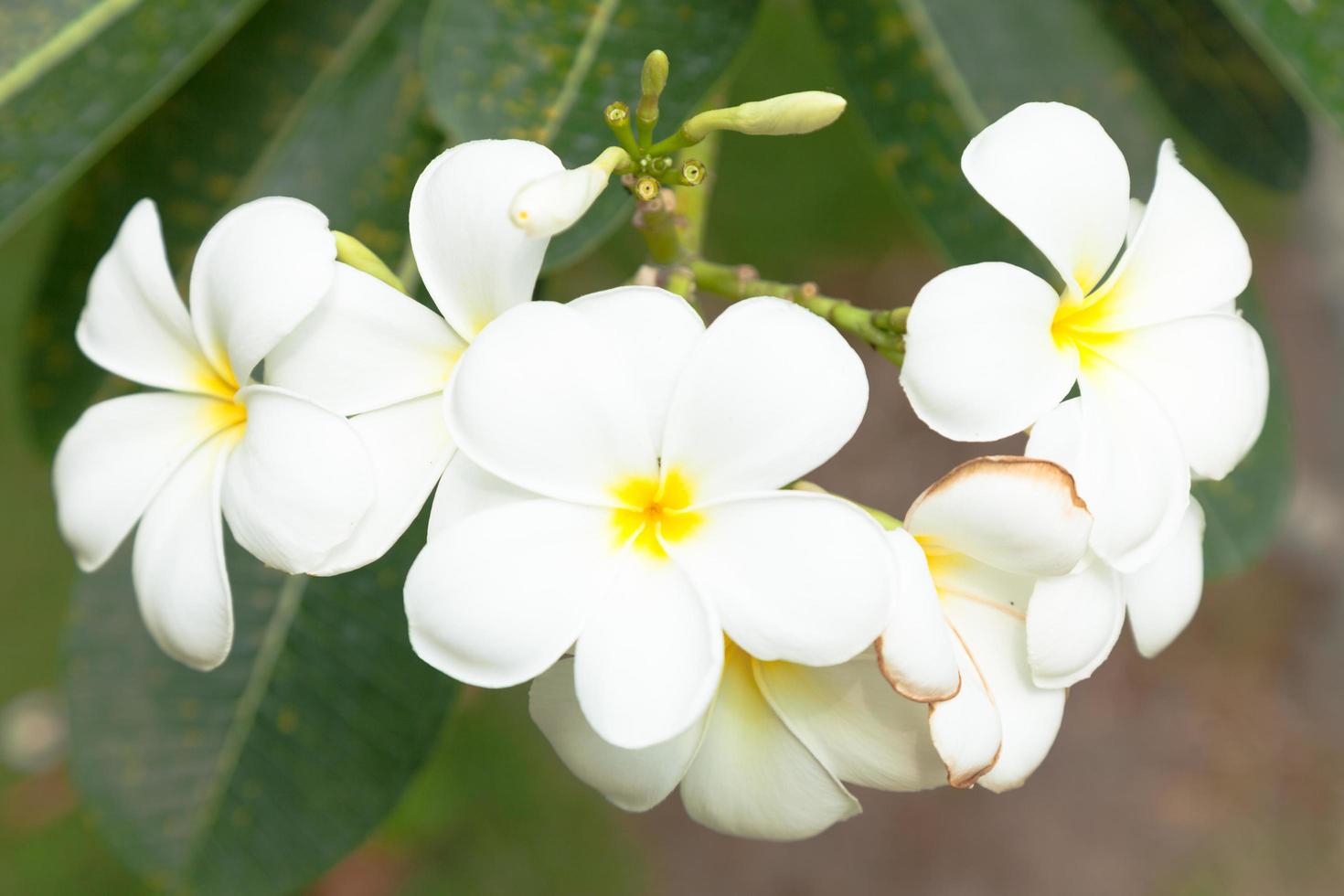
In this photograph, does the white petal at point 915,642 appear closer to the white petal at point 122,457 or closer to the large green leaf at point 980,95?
the white petal at point 122,457

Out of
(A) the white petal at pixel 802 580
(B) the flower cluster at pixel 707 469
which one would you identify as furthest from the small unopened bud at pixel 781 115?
(A) the white petal at pixel 802 580

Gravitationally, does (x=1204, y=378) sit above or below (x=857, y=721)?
above

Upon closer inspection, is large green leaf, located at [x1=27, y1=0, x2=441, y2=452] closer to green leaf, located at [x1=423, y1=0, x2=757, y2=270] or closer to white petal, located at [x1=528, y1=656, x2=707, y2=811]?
green leaf, located at [x1=423, y1=0, x2=757, y2=270]

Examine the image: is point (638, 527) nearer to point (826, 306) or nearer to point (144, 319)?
point (826, 306)

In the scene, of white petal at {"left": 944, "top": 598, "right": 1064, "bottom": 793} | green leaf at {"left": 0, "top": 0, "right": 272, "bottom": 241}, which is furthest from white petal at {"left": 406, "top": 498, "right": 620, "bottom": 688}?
green leaf at {"left": 0, "top": 0, "right": 272, "bottom": 241}

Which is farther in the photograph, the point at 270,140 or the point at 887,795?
the point at 887,795

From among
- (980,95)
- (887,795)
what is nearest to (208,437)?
(980,95)
